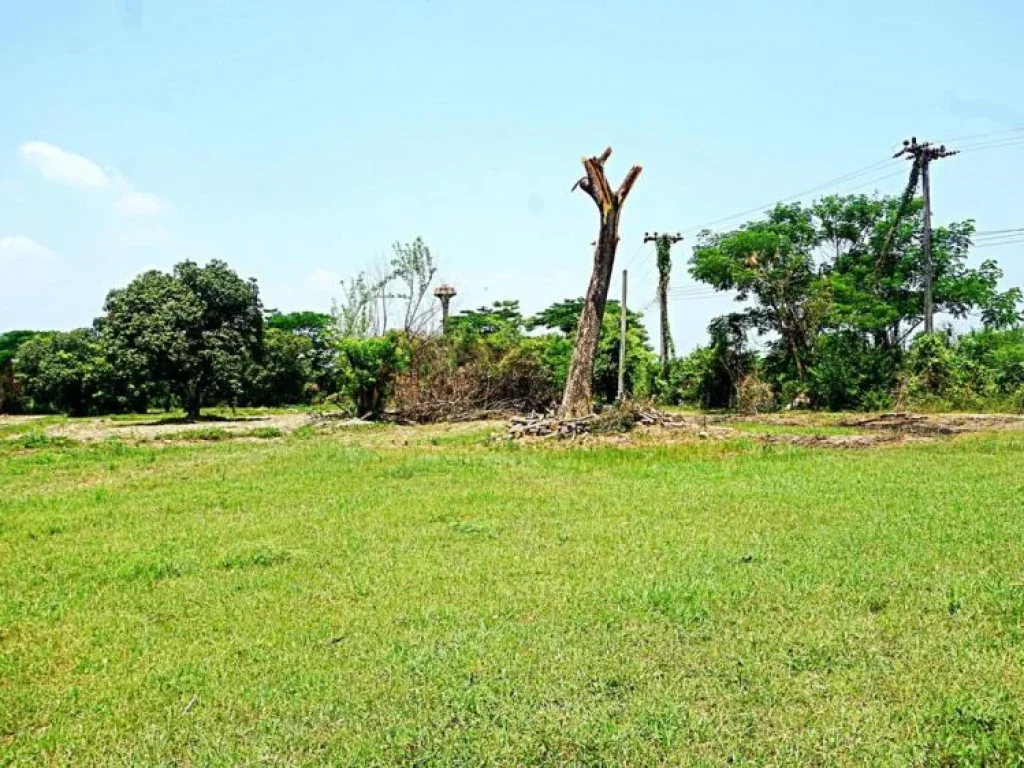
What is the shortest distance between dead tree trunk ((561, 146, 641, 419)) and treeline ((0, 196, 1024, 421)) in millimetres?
5622

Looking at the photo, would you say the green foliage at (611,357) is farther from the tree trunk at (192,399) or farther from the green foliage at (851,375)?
the tree trunk at (192,399)

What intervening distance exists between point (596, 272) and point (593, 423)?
12.0 ft

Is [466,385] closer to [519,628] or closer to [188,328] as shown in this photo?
[188,328]

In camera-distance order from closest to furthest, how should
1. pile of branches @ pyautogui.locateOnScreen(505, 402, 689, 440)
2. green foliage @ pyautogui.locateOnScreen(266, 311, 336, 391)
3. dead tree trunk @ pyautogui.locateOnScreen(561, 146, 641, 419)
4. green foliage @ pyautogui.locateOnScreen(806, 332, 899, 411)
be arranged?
pile of branches @ pyautogui.locateOnScreen(505, 402, 689, 440) → dead tree trunk @ pyautogui.locateOnScreen(561, 146, 641, 419) → green foliage @ pyautogui.locateOnScreen(806, 332, 899, 411) → green foliage @ pyautogui.locateOnScreen(266, 311, 336, 391)

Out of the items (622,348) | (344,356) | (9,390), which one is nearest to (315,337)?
(9,390)

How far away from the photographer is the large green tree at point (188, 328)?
22.2m

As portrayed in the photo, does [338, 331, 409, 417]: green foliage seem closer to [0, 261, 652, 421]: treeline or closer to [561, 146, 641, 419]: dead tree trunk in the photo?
[0, 261, 652, 421]: treeline

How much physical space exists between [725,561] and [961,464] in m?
6.55

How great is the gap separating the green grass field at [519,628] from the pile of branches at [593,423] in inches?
275

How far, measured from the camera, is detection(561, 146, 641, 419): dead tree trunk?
56.4 ft

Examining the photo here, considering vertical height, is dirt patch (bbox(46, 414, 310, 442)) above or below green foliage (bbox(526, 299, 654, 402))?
below

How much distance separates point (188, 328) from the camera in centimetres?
2297

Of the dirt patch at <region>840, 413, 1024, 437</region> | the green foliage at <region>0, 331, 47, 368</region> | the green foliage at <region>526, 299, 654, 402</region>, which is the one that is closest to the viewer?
the dirt patch at <region>840, 413, 1024, 437</region>

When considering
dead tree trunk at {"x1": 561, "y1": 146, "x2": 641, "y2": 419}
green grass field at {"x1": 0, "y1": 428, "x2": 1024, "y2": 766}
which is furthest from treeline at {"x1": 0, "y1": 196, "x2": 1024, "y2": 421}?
green grass field at {"x1": 0, "y1": 428, "x2": 1024, "y2": 766}
